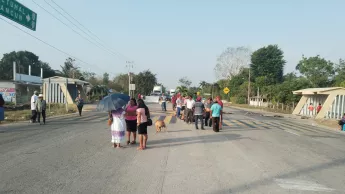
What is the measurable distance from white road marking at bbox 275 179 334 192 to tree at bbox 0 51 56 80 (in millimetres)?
79005

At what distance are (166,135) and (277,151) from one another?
4.57 m

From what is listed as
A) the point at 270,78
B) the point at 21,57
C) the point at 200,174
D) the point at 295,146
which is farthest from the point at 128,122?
the point at 21,57

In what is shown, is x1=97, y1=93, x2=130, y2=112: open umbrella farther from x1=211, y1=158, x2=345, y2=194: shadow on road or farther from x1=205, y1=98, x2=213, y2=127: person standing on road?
x1=205, y1=98, x2=213, y2=127: person standing on road

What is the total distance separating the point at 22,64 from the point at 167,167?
8672 cm

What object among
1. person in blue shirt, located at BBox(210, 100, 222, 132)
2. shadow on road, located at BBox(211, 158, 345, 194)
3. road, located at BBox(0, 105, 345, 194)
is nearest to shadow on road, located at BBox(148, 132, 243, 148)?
road, located at BBox(0, 105, 345, 194)

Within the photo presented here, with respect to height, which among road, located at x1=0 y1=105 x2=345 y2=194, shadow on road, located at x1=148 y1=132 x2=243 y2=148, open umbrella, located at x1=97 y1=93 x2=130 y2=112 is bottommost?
road, located at x1=0 y1=105 x2=345 y2=194

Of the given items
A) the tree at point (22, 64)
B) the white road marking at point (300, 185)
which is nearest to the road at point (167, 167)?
the white road marking at point (300, 185)

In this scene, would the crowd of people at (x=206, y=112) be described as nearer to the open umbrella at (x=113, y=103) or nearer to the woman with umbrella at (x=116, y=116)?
the open umbrella at (x=113, y=103)

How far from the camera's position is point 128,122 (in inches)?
Result: 391

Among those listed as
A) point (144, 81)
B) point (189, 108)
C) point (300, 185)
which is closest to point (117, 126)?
point (300, 185)

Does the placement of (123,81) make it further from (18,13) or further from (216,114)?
(216,114)

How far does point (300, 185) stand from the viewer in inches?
235

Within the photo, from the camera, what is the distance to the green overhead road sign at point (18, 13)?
1398 centimetres

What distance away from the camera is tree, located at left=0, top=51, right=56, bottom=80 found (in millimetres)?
78000
